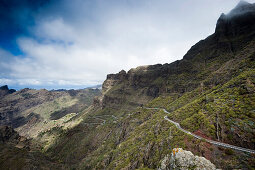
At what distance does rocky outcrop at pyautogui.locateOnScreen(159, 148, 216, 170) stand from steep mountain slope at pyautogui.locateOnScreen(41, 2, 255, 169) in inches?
63.8

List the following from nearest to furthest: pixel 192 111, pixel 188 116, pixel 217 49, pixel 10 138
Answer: pixel 188 116, pixel 192 111, pixel 217 49, pixel 10 138

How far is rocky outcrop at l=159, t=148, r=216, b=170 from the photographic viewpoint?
17209 mm

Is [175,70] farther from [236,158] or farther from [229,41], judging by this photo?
[236,158]

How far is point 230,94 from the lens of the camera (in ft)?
99.7

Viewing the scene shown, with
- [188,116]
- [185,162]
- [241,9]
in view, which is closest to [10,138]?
[185,162]

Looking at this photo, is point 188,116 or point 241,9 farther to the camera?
point 241,9

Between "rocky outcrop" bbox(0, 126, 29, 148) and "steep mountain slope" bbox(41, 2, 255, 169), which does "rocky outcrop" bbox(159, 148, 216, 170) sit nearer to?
"steep mountain slope" bbox(41, 2, 255, 169)

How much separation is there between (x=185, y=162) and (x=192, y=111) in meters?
21.7

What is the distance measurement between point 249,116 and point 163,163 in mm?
20560

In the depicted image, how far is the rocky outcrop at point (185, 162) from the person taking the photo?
17209 mm

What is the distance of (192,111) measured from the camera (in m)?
36.2

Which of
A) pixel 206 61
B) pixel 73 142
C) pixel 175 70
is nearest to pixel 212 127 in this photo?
pixel 206 61

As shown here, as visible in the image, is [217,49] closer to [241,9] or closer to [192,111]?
[241,9]

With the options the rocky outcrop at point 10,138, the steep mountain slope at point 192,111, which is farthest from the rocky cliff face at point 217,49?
the rocky outcrop at point 10,138
